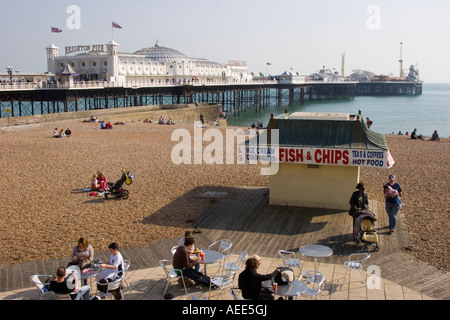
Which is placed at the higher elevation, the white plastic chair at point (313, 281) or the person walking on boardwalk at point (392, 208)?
the person walking on boardwalk at point (392, 208)

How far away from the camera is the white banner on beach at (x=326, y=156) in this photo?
1030cm

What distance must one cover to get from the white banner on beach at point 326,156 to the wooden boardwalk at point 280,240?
4.32ft

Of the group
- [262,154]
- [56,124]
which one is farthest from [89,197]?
[56,124]

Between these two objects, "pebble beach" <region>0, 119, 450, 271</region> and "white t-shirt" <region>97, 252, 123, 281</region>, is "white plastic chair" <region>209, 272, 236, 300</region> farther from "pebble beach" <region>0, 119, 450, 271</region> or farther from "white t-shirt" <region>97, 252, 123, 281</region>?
"pebble beach" <region>0, 119, 450, 271</region>

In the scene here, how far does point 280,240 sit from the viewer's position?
942 centimetres

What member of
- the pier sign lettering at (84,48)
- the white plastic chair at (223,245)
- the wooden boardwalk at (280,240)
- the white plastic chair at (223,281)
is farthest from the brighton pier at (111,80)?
the white plastic chair at (223,281)

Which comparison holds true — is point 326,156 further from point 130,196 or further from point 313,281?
point 130,196

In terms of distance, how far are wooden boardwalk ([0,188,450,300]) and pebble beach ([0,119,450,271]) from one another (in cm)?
36

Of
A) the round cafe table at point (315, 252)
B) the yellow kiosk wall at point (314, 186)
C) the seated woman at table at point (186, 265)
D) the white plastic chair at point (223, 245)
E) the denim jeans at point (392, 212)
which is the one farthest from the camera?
the yellow kiosk wall at point (314, 186)

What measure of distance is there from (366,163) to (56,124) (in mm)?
24675

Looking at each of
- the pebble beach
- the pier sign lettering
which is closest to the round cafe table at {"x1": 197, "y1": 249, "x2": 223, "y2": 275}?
the pebble beach

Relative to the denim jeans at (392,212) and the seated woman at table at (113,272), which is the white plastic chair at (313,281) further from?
the denim jeans at (392,212)

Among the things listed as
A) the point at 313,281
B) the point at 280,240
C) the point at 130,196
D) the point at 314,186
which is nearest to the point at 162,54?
the point at 130,196

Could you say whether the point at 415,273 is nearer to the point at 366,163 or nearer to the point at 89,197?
the point at 366,163
